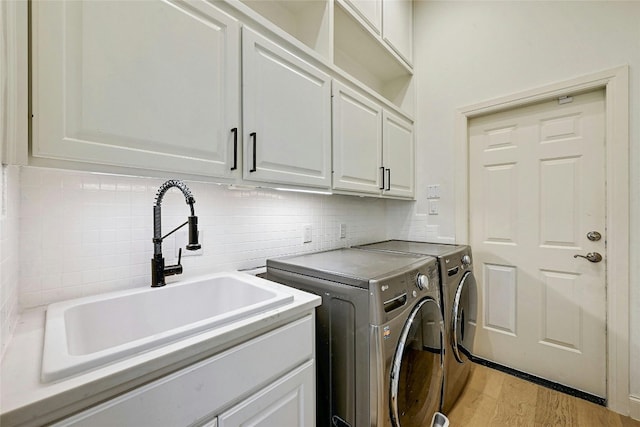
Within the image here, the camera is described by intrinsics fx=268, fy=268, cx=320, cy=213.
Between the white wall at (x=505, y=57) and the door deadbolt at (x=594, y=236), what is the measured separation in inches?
6.5

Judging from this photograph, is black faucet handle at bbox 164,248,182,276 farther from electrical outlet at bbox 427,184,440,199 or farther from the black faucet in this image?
electrical outlet at bbox 427,184,440,199

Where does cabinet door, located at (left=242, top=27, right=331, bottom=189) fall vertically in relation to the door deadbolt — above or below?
above

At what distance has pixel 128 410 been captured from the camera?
0.59 metres

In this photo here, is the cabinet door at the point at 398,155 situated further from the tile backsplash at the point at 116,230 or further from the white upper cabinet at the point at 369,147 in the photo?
the tile backsplash at the point at 116,230

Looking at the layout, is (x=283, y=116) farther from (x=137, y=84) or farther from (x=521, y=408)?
(x=521, y=408)

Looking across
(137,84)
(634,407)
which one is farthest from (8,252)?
(634,407)

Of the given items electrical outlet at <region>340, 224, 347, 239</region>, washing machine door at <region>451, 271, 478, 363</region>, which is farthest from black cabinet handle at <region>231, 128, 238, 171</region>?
washing machine door at <region>451, 271, 478, 363</region>

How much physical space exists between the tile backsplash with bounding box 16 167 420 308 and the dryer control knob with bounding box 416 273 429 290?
857mm

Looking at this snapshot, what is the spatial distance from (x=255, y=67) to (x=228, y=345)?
1.10 meters

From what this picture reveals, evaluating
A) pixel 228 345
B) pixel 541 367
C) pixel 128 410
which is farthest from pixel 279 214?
pixel 541 367

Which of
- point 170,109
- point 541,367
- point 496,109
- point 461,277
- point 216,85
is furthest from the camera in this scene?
point 496,109

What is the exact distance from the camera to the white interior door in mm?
1809

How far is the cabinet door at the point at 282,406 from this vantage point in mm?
796

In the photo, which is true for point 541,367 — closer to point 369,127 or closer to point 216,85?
point 369,127
